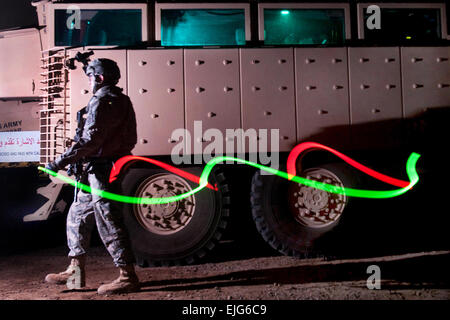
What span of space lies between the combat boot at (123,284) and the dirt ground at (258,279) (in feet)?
0.20

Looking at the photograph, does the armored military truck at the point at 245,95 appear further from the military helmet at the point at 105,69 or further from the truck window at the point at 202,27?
the military helmet at the point at 105,69

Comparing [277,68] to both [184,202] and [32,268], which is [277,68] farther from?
[32,268]

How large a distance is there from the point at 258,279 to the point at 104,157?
6.63 feet

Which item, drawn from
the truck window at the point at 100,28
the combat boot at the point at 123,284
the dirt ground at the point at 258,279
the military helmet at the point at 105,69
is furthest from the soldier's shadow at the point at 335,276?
the truck window at the point at 100,28

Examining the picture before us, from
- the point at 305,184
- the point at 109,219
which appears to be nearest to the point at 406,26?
the point at 305,184

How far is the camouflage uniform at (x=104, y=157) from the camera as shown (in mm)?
A: 3361

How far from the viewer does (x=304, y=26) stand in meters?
4.73

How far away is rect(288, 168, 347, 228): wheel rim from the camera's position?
14.9ft

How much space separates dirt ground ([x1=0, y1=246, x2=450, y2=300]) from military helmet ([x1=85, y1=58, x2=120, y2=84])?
6.81ft

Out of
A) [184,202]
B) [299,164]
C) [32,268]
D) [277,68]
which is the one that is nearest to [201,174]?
[184,202]

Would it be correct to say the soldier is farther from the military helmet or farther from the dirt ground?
the dirt ground

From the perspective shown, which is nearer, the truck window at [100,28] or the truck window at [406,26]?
the truck window at [100,28]

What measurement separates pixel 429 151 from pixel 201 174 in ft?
9.41
